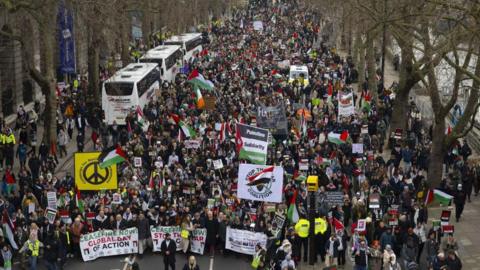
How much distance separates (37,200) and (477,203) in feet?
43.5

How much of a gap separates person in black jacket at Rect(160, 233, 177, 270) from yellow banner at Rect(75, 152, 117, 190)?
11.3 feet

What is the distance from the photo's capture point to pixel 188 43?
65500 mm

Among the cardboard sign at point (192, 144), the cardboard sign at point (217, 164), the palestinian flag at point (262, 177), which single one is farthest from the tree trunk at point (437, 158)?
the cardboard sign at point (192, 144)

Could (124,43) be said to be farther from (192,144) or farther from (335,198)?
(335,198)

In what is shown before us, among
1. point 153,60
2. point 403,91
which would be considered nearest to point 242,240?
point 403,91

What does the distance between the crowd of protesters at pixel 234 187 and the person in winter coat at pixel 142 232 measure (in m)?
0.03

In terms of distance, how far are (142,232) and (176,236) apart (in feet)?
2.74

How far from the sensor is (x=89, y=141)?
125 ft

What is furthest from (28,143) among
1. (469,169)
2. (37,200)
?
(469,169)

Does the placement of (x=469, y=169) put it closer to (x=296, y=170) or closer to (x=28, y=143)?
(x=296, y=170)

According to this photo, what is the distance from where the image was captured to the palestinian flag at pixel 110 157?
Result: 77.3 ft

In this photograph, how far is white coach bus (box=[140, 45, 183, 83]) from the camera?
169 ft

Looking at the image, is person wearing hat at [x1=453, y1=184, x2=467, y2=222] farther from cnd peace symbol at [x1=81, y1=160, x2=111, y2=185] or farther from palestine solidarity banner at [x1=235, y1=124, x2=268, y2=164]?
cnd peace symbol at [x1=81, y1=160, x2=111, y2=185]

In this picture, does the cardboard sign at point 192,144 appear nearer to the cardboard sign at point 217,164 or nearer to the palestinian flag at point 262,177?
the cardboard sign at point 217,164
